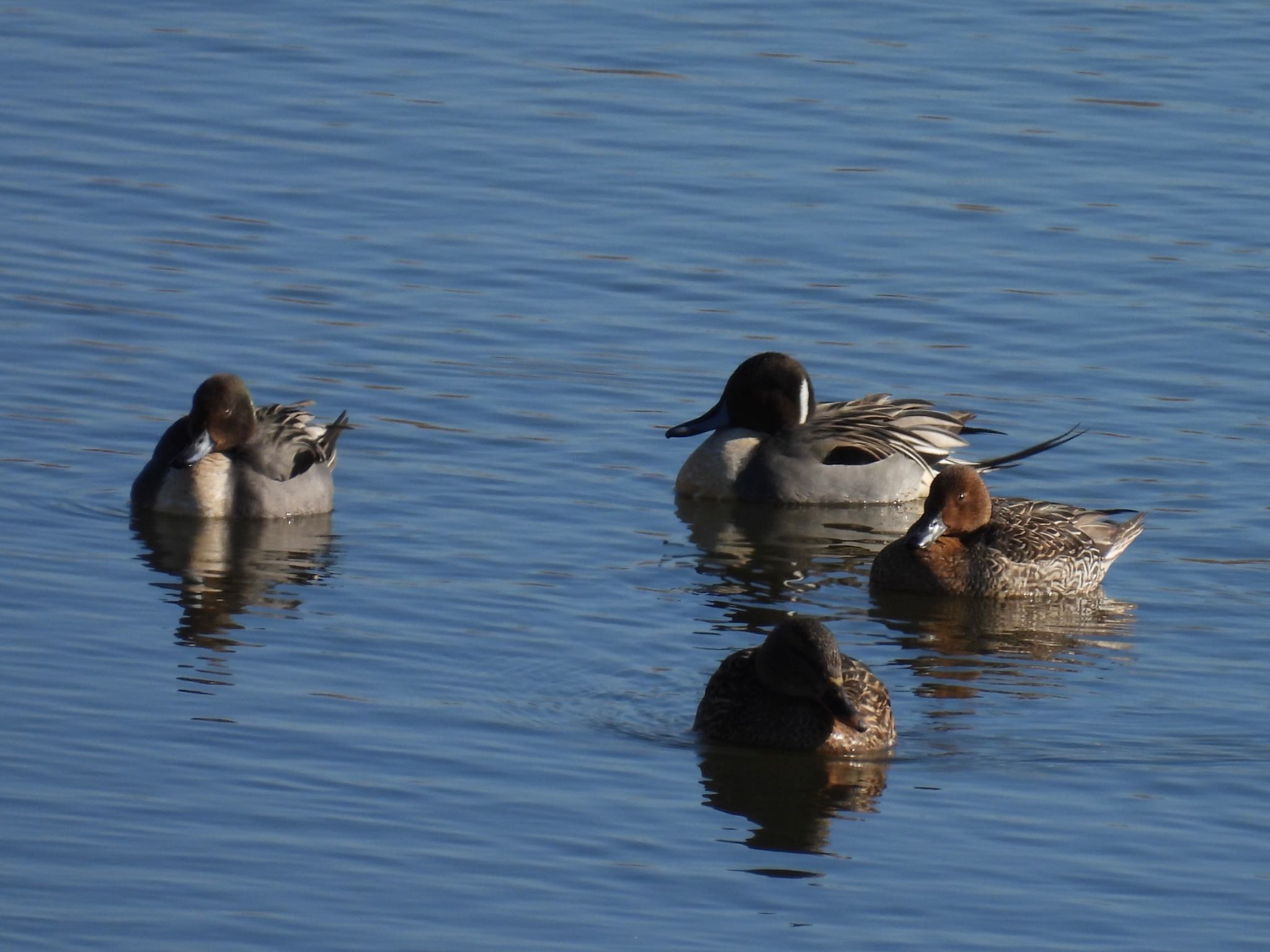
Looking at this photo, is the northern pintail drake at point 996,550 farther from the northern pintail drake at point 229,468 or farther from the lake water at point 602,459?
the northern pintail drake at point 229,468

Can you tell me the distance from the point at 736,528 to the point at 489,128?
7.65 m

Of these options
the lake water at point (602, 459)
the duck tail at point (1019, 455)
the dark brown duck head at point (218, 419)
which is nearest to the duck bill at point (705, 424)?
the lake water at point (602, 459)

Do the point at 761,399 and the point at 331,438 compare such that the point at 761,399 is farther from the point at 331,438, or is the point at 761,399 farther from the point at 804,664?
the point at 804,664

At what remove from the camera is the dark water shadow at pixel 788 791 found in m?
9.70

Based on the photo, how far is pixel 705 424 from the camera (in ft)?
50.9

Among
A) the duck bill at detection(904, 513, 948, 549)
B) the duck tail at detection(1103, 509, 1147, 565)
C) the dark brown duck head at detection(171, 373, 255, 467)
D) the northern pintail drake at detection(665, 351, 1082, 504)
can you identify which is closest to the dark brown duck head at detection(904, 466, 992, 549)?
the duck bill at detection(904, 513, 948, 549)

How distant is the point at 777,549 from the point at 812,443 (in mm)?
1344

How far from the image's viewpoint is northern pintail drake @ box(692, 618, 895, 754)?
34.6ft

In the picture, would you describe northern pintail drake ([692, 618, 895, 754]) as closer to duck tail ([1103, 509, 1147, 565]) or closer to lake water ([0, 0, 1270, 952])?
lake water ([0, 0, 1270, 952])

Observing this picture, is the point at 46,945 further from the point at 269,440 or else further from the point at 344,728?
the point at 269,440

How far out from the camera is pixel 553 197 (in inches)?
781

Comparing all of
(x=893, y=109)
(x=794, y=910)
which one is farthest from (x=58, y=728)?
(x=893, y=109)

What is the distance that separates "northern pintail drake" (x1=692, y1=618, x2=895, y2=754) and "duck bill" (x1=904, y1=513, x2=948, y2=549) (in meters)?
2.67

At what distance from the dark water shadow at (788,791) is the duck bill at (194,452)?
14.2 ft
